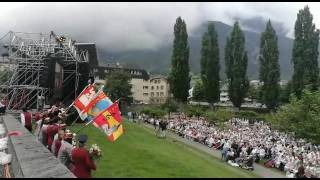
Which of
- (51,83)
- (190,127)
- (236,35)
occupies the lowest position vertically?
(190,127)

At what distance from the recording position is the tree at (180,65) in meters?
79.9

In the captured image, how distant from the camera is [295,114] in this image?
151 feet

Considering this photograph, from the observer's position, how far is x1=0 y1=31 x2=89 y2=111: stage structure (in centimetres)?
3691

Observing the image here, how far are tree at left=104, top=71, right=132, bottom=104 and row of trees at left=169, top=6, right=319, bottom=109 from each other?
47.1 feet

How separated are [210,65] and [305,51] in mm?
15733

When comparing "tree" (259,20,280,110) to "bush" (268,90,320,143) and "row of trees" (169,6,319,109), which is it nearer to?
"row of trees" (169,6,319,109)

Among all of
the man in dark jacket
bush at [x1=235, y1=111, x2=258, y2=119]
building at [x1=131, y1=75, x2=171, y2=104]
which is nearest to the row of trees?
bush at [x1=235, y1=111, x2=258, y2=119]

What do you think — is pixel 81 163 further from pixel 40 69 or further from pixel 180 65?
pixel 180 65

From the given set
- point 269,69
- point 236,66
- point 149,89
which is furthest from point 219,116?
point 149,89

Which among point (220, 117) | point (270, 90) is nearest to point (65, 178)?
point (220, 117)

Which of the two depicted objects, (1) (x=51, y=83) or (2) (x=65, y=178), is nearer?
(2) (x=65, y=178)

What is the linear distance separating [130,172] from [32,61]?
27.5m

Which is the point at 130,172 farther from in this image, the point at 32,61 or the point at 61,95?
the point at 32,61

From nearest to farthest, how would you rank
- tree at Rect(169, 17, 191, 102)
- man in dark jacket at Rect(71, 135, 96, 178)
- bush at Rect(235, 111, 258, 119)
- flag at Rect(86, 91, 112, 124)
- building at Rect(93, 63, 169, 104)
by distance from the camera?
man in dark jacket at Rect(71, 135, 96, 178) < flag at Rect(86, 91, 112, 124) < bush at Rect(235, 111, 258, 119) < tree at Rect(169, 17, 191, 102) < building at Rect(93, 63, 169, 104)
